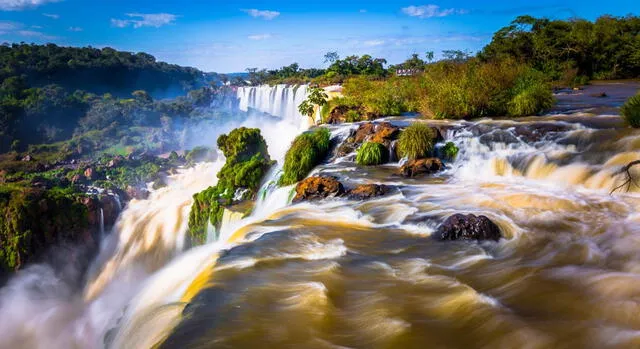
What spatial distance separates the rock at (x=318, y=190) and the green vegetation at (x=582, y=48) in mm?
24227

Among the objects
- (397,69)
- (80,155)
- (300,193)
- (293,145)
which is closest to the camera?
(300,193)

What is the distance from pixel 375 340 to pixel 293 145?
36.0 ft

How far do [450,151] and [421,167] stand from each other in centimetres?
136

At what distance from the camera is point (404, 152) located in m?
13.4

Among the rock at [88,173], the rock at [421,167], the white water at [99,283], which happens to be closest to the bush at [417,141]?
the rock at [421,167]

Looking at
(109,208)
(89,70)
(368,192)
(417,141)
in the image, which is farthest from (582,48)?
(89,70)

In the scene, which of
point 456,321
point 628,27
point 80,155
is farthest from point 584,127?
point 80,155

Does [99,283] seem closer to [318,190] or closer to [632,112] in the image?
[318,190]

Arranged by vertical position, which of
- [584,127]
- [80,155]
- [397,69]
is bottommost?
[80,155]

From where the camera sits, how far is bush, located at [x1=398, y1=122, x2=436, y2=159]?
1309cm

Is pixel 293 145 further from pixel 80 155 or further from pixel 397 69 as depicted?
pixel 397 69

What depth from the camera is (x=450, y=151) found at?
12.8m

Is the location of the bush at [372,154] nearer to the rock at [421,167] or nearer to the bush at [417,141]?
the bush at [417,141]

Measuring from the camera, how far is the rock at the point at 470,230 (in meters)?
7.25
